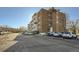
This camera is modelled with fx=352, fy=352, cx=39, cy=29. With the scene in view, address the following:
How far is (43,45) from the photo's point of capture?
568 cm

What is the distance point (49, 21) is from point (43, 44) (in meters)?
0.39

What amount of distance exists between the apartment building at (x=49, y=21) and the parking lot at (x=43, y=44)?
0.50 ft

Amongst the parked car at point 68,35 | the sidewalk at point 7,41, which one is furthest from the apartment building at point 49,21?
the sidewalk at point 7,41

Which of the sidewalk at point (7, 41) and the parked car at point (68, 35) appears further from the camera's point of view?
the parked car at point (68, 35)

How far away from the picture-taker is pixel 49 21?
18.8ft

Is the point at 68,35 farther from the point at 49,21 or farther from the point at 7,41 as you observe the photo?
the point at 7,41

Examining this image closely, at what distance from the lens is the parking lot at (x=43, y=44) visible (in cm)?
563

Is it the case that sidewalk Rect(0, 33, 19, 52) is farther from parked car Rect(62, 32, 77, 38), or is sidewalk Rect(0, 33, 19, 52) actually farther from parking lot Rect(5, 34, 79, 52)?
parked car Rect(62, 32, 77, 38)

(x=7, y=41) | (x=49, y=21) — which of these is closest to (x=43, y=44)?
(x=49, y=21)

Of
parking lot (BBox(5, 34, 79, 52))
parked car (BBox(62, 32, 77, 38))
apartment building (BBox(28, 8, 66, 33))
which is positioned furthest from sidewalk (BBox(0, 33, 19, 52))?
parked car (BBox(62, 32, 77, 38))

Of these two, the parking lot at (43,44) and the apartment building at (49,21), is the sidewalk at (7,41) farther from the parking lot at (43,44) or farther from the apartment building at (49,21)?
the apartment building at (49,21)

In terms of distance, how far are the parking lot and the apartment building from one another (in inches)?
5.9
